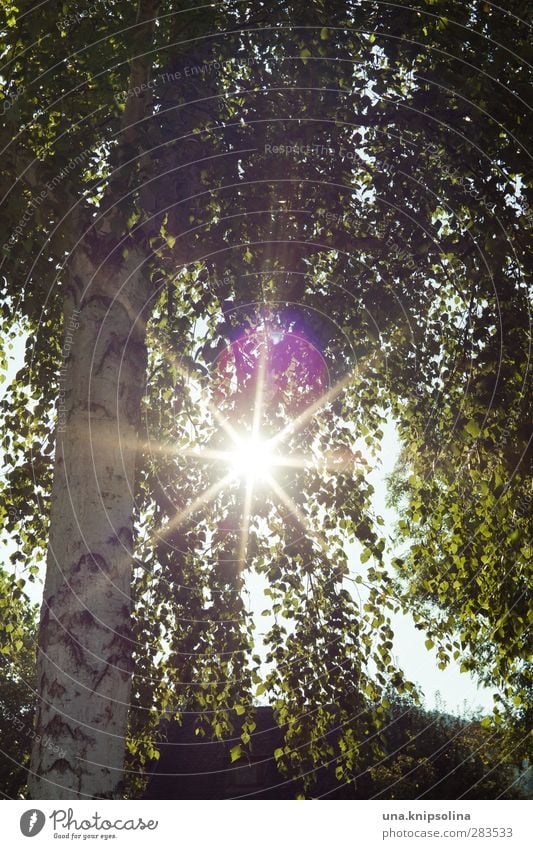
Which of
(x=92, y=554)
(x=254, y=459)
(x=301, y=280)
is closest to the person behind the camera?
(x=92, y=554)

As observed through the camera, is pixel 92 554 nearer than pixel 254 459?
Yes

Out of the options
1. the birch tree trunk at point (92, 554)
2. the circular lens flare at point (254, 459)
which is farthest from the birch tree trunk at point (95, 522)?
the circular lens flare at point (254, 459)

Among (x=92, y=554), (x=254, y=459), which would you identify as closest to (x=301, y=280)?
(x=254, y=459)

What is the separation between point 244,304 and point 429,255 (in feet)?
5.22

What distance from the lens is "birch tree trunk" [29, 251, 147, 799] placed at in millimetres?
4430

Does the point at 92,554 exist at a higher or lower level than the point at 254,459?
lower

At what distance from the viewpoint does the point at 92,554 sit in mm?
4664

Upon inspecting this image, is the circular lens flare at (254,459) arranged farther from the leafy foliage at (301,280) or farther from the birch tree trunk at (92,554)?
the birch tree trunk at (92,554)

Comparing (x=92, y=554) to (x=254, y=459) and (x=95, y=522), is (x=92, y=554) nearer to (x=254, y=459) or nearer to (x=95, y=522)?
(x=95, y=522)

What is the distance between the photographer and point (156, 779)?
19141 mm

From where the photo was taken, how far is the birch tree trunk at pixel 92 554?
4.43 metres

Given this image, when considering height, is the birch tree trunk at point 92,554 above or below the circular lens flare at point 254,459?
below

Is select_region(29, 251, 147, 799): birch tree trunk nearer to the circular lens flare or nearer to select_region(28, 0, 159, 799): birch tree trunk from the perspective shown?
select_region(28, 0, 159, 799): birch tree trunk
